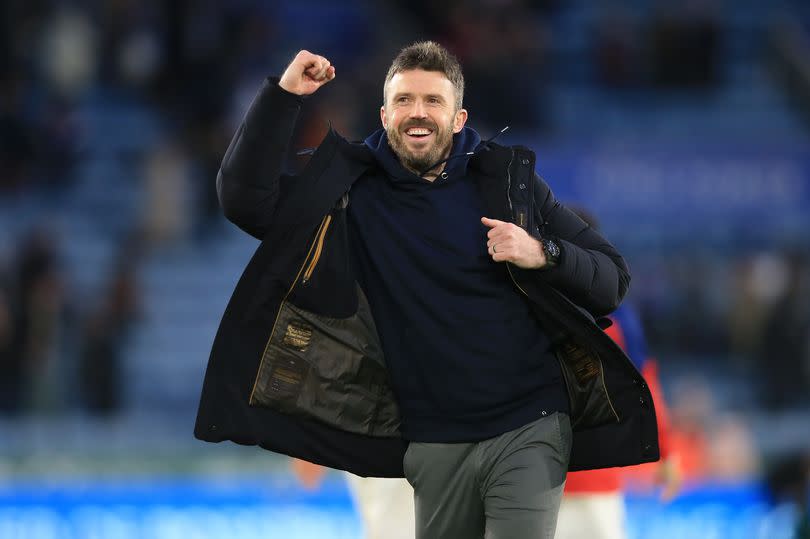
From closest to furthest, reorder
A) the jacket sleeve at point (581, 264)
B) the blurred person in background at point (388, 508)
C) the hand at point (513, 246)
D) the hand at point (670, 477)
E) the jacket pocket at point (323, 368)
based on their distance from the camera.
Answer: the hand at point (513, 246), the jacket sleeve at point (581, 264), the jacket pocket at point (323, 368), the blurred person in background at point (388, 508), the hand at point (670, 477)

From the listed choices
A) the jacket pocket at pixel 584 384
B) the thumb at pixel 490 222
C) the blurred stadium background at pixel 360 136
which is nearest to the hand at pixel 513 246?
the thumb at pixel 490 222

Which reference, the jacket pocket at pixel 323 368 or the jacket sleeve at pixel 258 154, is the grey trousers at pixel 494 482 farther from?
the jacket sleeve at pixel 258 154

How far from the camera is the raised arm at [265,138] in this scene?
13.8ft

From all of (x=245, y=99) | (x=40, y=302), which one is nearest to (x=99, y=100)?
(x=245, y=99)

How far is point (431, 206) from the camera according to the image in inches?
174

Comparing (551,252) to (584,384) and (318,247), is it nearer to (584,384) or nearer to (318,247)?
(584,384)

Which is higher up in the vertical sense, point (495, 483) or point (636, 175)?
point (636, 175)

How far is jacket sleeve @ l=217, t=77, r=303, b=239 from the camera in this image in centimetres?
421

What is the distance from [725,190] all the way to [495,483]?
9.59 metres

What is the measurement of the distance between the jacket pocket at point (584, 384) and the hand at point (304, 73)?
1.05 metres

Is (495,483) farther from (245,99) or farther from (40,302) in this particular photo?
(245,99)

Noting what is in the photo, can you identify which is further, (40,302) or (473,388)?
(40,302)

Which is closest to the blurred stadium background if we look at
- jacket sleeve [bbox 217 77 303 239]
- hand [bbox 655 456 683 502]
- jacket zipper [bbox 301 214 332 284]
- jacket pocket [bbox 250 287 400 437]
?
hand [bbox 655 456 683 502]

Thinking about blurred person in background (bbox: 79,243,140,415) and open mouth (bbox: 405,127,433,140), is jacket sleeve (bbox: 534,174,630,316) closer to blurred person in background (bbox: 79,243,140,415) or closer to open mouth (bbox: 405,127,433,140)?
open mouth (bbox: 405,127,433,140)
